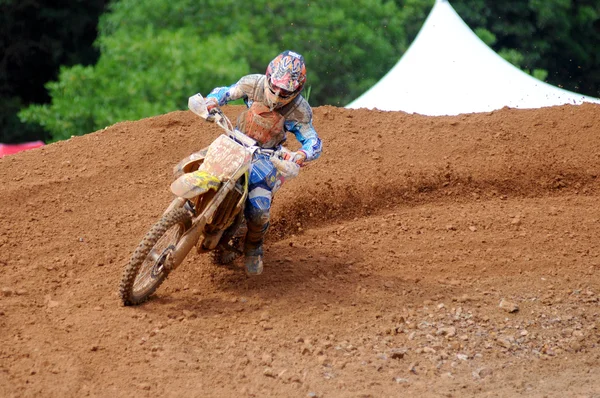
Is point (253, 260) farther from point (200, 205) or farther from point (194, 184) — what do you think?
point (194, 184)

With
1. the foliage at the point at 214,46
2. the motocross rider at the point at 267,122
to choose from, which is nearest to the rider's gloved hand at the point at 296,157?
the motocross rider at the point at 267,122

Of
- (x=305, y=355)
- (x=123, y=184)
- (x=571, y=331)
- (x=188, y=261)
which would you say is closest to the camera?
(x=305, y=355)

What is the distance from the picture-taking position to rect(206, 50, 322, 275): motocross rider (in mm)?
6984

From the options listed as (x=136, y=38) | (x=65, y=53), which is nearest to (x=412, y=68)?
(x=136, y=38)

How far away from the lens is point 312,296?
7.33 metres

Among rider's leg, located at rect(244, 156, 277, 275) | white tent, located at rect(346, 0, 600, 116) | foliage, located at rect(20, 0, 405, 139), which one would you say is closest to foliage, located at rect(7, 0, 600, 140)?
Answer: foliage, located at rect(20, 0, 405, 139)

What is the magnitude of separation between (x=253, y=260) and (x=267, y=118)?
46.1 inches

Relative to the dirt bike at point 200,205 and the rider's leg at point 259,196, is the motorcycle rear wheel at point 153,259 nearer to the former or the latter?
the dirt bike at point 200,205

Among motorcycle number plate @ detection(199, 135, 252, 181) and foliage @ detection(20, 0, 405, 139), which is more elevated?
motorcycle number plate @ detection(199, 135, 252, 181)

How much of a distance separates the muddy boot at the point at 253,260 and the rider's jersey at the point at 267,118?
0.86m

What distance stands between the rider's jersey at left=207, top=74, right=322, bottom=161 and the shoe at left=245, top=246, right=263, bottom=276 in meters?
0.88

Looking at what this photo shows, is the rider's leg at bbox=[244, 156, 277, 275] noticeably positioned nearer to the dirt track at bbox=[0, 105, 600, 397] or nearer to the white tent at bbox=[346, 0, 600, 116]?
the dirt track at bbox=[0, 105, 600, 397]

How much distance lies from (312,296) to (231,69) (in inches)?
571

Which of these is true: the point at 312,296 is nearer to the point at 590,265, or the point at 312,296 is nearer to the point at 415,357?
the point at 415,357
